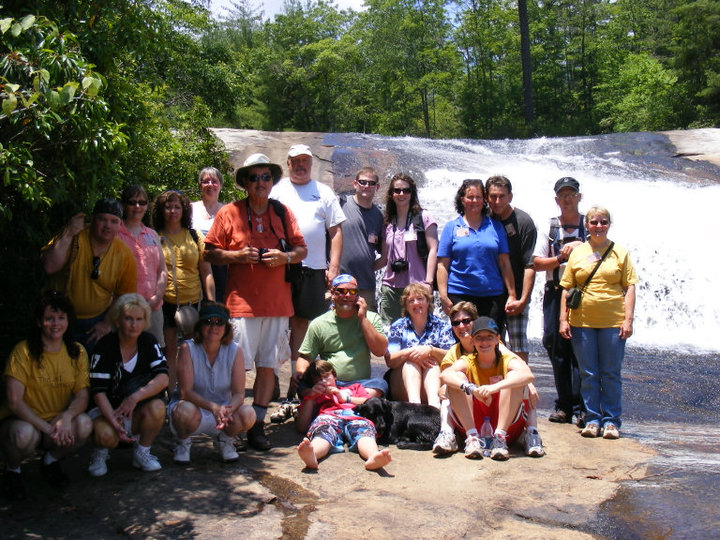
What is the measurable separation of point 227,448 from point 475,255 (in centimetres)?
234

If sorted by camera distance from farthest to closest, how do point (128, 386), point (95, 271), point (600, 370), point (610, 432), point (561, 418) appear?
1. point (561, 418)
2. point (600, 370)
3. point (610, 432)
4. point (95, 271)
5. point (128, 386)

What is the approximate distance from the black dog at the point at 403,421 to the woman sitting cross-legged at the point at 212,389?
84 cm

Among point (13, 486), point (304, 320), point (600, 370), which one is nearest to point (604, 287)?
point (600, 370)

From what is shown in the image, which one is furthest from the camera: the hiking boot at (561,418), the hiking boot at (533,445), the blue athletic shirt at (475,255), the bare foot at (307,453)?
the hiking boot at (561,418)

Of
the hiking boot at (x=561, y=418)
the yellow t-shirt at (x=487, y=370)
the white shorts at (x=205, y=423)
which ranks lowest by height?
the hiking boot at (x=561, y=418)

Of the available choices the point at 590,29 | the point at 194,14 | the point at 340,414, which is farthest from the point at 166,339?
the point at 590,29

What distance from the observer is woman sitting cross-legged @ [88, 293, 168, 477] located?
168 inches

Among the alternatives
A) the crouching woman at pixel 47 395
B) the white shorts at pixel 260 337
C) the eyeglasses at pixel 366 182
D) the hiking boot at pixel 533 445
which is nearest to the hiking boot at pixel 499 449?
the hiking boot at pixel 533 445

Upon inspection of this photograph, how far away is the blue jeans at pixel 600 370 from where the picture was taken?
540cm

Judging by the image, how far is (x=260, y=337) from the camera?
520 cm

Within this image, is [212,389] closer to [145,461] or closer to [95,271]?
[145,461]

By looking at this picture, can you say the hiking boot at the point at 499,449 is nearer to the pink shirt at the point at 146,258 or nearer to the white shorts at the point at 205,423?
the white shorts at the point at 205,423

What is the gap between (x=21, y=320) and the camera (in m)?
5.90

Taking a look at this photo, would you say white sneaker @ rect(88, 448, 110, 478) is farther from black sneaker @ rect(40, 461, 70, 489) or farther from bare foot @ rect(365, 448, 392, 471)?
bare foot @ rect(365, 448, 392, 471)
